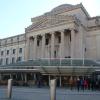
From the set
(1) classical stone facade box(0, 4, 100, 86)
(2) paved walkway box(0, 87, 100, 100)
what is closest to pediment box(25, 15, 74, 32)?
(1) classical stone facade box(0, 4, 100, 86)

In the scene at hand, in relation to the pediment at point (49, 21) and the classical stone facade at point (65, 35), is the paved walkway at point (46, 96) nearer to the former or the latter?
the classical stone facade at point (65, 35)

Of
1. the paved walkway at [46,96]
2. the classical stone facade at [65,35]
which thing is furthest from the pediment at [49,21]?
the paved walkway at [46,96]

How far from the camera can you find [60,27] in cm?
6000

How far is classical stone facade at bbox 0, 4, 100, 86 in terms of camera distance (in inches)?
2312

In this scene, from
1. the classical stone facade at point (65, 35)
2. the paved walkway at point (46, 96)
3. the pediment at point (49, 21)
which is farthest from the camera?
the pediment at point (49, 21)

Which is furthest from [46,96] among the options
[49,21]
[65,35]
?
[49,21]

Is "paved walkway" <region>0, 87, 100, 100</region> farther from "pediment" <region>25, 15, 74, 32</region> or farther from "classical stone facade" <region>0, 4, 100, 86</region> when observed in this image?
"pediment" <region>25, 15, 74, 32</region>

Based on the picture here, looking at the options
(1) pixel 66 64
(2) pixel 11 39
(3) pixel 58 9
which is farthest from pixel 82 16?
(2) pixel 11 39

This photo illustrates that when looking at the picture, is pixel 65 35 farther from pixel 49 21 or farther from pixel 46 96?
pixel 46 96

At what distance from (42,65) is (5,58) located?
44.9 meters

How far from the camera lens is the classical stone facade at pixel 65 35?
5872cm

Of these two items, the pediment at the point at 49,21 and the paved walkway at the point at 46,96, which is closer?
the paved walkway at the point at 46,96

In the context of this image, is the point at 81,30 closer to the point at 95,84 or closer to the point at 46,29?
the point at 46,29

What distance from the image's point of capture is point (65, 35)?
62781 millimetres
